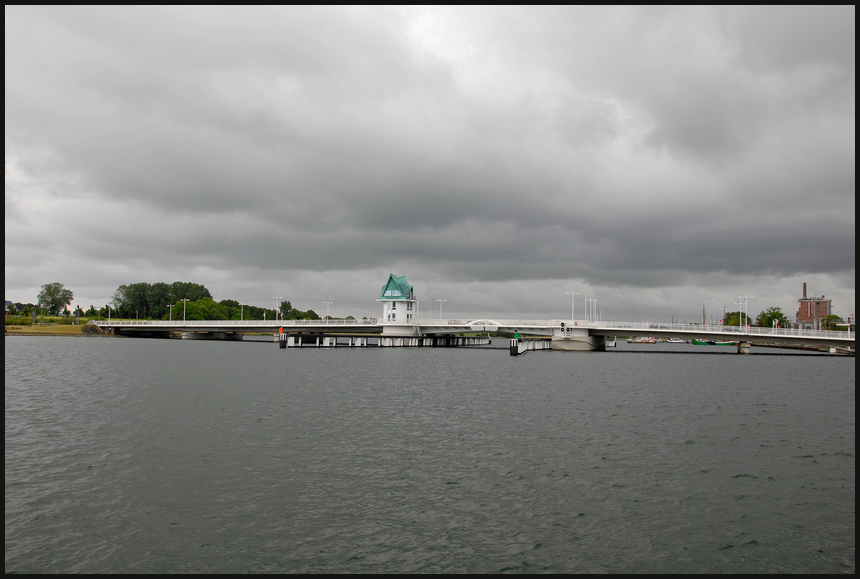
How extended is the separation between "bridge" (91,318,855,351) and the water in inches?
2645

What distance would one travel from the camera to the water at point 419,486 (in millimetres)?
11953

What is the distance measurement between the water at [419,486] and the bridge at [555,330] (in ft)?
220

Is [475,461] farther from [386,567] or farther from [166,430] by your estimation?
[166,430]

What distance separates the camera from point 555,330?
4606 inches

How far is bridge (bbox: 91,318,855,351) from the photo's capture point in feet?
306

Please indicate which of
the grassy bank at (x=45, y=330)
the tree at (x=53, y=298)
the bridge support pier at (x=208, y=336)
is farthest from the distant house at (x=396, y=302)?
the tree at (x=53, y=298)

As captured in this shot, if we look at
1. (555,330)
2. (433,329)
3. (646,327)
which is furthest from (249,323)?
(646,327)

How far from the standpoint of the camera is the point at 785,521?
14.4 metres

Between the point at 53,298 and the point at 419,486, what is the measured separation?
722 ft

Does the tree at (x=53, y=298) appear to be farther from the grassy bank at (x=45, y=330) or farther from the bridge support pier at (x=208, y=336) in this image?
the bridge support pier at (x=208, y=336)

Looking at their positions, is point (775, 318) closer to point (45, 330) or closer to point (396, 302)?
point (396, 302)

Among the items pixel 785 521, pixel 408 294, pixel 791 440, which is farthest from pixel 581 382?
pixel 408 294

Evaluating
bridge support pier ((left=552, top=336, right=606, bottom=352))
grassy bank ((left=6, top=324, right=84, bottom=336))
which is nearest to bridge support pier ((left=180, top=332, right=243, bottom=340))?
grassy bank ((left=6, top=324, right=84, bottom=336))

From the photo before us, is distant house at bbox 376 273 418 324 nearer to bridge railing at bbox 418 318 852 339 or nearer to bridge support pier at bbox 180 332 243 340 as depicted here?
bridge railing at bbox 418 318 852 339
